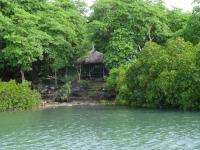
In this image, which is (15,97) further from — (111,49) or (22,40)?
(111,49)

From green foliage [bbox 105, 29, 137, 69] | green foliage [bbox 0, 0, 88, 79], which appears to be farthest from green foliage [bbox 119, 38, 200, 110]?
green foliage [bbox 0, 0, 88, 79]

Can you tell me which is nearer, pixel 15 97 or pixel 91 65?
pixel 15 97

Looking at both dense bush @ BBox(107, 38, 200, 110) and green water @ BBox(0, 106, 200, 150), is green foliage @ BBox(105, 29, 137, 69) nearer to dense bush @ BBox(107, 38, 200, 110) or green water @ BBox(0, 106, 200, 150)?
dense bush @ BBox(107, 38, 200, 110)

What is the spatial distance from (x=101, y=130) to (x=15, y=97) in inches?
575

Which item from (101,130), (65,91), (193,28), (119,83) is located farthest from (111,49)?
(101,130)

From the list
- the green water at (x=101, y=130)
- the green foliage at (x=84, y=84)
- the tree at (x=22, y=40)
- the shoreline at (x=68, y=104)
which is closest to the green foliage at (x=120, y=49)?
the green foliage at (x=84, y=84)

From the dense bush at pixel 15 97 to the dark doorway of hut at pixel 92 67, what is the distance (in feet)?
34.9

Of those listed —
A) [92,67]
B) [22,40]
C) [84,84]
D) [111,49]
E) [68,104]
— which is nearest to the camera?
[22,40]

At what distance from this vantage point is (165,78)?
36.1m

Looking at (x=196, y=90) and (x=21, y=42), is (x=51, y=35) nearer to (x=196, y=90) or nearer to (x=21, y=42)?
(x=21, y=42)

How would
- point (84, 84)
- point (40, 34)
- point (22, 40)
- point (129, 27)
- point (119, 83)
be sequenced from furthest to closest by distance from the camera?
1. point (84, 84)
2. point (129, 27)
3. point (40, 34)
4. point (22, 40)
5. point (119, 83)

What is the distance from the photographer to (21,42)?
42312 mm

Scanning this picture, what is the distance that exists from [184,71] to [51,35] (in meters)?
15.8

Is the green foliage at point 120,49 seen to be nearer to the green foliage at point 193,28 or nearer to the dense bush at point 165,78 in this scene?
the dense bush at point 165,78
